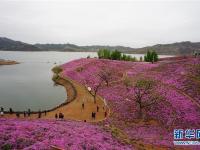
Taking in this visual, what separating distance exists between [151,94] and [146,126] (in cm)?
1575

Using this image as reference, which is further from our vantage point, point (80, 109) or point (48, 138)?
point (80, 109)

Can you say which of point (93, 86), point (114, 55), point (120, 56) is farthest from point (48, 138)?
point (120, 56)

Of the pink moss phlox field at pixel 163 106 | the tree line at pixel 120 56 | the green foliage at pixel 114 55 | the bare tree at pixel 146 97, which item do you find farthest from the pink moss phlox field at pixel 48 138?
the green foliage at pixel 114 55

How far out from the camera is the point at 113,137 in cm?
3941

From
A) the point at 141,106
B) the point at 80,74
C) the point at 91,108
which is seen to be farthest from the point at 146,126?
the point at 80,74

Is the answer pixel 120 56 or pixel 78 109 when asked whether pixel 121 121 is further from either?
pixel 120 56

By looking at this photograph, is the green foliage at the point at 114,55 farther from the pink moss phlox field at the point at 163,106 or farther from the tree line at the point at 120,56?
the pink moss phlox field at the point at 163,106

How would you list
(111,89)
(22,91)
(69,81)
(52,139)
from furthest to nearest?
1. (69,81)
2. (22,91)
3. (111,89)
4. (52,139)

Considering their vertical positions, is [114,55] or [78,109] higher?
[114,55]

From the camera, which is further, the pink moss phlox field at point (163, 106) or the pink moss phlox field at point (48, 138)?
the pink moss phlox field at point (163, 106)

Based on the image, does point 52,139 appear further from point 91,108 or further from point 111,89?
point 111,89

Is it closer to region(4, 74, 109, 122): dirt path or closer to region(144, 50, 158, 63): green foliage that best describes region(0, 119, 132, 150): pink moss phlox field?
region(4, 74, 109, 122): dirt path

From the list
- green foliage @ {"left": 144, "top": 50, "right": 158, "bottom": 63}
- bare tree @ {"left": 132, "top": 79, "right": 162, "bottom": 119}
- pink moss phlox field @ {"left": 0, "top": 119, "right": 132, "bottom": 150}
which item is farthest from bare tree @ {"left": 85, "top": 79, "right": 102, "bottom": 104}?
green foliage @ {"left": 144, "top": 50, "right": 158, "bottom": 63}

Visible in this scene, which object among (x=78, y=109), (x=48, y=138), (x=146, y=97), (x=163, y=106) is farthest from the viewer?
(x=146, y=97)
